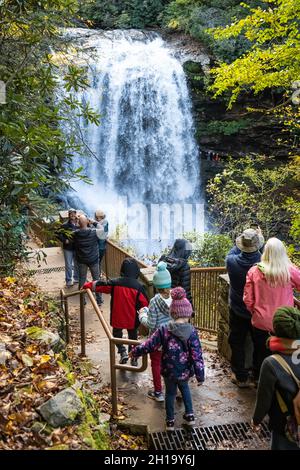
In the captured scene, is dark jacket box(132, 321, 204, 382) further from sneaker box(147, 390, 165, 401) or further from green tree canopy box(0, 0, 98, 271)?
green tree canopy box(0, 0, 98, 271)

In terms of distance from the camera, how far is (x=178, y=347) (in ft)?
13.4

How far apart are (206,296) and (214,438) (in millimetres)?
4194

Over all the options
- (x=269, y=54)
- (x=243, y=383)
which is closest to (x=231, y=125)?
(x=269, y=54)

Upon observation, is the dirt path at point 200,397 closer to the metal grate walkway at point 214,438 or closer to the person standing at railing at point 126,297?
the metal grate walkway at point 214,438

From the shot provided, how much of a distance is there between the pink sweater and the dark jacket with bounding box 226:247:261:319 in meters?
0.34

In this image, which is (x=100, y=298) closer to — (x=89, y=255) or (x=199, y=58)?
(x=89, y=255)

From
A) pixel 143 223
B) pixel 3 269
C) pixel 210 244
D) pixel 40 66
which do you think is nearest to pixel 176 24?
pixel 143 223

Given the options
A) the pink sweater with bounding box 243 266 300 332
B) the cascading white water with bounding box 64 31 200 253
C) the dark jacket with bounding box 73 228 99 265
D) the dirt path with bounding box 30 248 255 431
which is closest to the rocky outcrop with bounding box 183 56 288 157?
the cascading white water with bounding box 64 31 200 253

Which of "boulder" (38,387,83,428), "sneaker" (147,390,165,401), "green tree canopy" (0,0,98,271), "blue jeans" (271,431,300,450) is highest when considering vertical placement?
"green tree canopy" (0,0,98,271)

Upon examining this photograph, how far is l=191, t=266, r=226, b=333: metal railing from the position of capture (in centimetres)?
807

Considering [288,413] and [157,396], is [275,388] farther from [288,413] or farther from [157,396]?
[157,396]

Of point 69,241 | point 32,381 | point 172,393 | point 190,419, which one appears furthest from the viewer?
point 69,241

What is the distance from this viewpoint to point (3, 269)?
6.64 m
